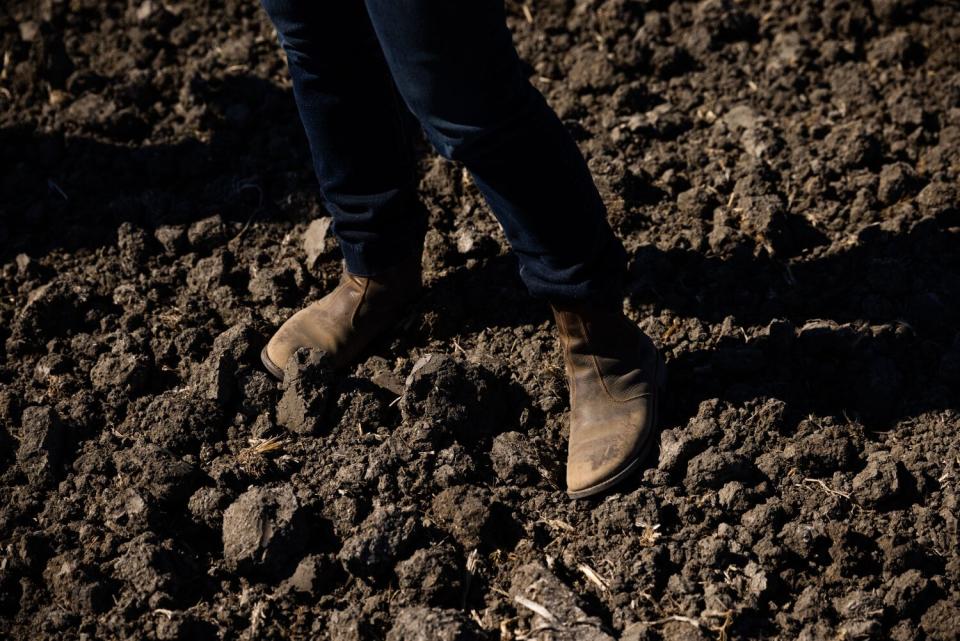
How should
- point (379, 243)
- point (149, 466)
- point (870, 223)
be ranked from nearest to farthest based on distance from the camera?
point (149, 466)
point (379, 243)
point (870, 223)

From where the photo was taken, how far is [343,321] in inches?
105

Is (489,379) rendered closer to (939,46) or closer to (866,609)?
(866,609)

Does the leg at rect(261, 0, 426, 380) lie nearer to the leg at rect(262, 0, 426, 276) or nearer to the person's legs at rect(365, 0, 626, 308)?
the leg at rect(262, 0, 426, 276)

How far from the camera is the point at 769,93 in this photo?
3385 millimetres

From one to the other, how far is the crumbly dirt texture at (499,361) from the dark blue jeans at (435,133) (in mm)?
410

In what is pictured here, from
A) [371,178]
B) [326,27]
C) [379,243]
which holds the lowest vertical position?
[379,243]

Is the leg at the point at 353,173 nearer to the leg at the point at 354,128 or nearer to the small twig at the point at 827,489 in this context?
the leg at the point at 354,128

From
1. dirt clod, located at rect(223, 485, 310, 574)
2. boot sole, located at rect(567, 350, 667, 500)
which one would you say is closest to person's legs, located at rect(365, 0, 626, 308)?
boot sole, located at rect(567, 350, 667, 500)

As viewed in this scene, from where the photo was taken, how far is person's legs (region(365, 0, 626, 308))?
1.81m

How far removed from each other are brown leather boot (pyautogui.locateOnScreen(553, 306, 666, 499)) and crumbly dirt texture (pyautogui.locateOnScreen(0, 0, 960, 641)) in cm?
6

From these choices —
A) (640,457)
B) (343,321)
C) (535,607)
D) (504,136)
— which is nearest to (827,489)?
(640,457)

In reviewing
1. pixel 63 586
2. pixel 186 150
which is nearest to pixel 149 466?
pixel 63 586

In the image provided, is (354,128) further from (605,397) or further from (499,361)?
(605,397)

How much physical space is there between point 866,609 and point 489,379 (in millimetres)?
1027
